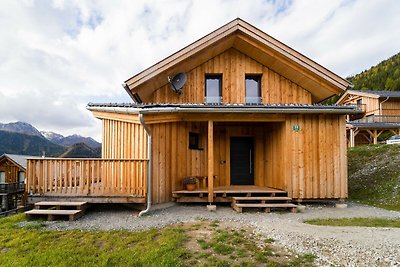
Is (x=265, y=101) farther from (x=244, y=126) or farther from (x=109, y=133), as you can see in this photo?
(x=109, y=133)

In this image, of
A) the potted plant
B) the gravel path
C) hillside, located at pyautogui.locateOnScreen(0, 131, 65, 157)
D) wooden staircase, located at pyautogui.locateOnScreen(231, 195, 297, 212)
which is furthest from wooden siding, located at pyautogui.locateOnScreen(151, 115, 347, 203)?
hillside, located at pyautogui.locateOnScreen(0, 131, 65, 157)

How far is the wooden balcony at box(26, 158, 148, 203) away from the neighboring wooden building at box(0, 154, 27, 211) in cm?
2086

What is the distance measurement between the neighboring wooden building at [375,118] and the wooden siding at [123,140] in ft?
74.7

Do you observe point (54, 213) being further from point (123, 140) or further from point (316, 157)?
point (316, 157)

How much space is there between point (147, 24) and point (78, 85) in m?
17.3

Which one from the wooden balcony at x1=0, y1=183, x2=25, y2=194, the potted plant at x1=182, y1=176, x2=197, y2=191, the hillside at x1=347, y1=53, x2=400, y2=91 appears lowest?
the wooden balcony at x1=0, y1=183, x2=25, y2=194

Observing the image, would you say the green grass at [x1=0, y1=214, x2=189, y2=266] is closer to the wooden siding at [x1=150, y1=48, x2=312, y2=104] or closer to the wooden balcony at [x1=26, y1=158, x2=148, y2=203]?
the wooden balcony at [x1=26, y1=158, x2=148, y2=203]

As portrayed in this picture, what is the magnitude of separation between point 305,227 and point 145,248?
379cm

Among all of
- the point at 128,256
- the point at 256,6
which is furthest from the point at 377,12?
the point at 128,256

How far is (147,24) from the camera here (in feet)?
46.4

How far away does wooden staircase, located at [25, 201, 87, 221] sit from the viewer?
21.7 feet

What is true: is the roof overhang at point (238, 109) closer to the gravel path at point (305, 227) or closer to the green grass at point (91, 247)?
the gravel path at point (305, 227)

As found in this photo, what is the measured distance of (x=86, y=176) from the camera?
295 inches

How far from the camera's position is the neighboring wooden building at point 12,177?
2362 cm
